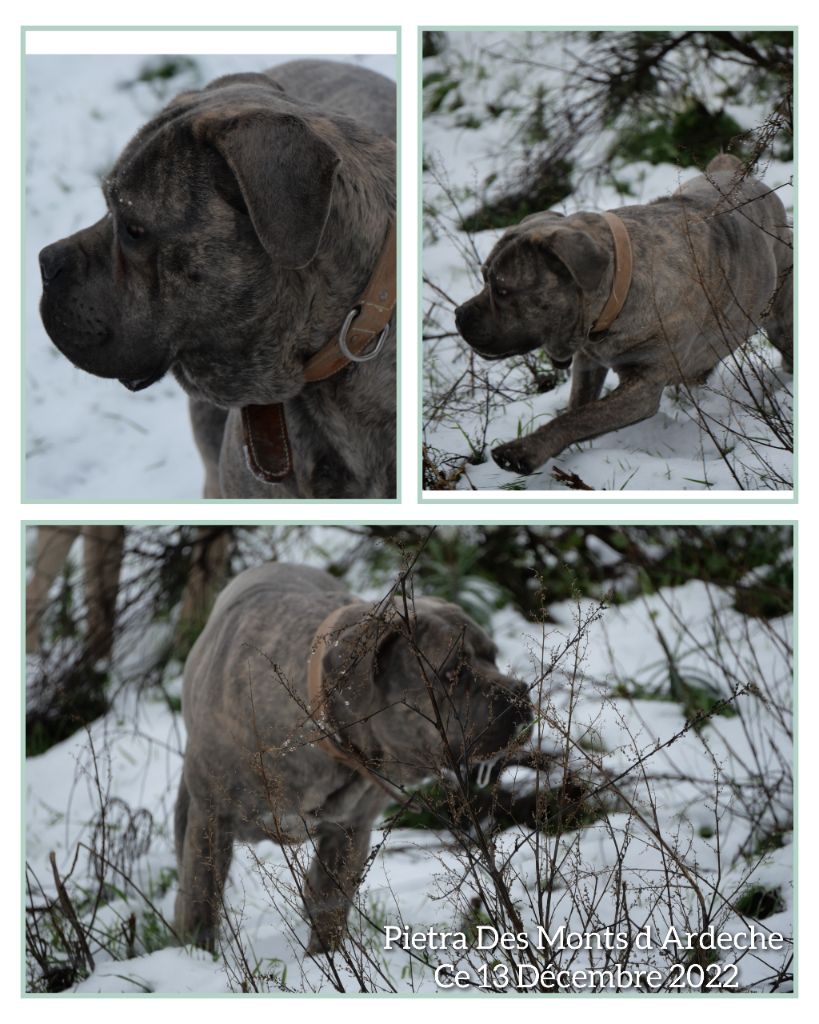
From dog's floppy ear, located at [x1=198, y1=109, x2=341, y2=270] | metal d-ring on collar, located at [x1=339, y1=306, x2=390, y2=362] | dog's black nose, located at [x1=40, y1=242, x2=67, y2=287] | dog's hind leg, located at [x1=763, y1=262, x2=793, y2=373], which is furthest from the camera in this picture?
dog's hind leg, located at [x1=763, y1=262, x2=793, y2=373]

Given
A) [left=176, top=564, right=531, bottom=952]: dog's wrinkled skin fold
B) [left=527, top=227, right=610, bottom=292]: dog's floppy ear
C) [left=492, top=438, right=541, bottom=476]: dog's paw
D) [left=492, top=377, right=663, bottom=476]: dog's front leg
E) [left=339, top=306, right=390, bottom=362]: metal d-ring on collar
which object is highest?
[left=527, top=227, right=610, bottom=292]: dog's floppy ear

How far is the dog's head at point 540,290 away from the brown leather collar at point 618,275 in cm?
2

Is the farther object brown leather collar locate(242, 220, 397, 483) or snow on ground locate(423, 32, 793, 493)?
snow on ground locate(423, 32, 793, 493)

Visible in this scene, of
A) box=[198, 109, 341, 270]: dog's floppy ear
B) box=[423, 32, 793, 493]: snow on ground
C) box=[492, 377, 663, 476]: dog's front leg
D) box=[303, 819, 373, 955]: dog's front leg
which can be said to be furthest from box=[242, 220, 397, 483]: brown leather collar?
box=[303, 819, 373, 955]: dog's front leg

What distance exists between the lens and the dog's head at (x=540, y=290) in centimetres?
295

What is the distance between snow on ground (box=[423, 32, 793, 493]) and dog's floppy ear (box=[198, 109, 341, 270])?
0.40m

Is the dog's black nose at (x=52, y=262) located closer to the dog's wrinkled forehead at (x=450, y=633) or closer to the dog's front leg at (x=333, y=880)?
the dog's wrinkled forehead at (x=450, y=633)

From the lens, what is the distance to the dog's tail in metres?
2.95

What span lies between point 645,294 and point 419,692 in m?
1.03

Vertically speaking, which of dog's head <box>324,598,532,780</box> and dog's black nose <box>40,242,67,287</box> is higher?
dog's black nose <box>40,242,67,287</box>

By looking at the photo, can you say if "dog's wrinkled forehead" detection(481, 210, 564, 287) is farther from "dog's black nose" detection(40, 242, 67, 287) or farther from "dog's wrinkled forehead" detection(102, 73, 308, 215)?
"dog's black nose" detection(40, 242, 67, 287)

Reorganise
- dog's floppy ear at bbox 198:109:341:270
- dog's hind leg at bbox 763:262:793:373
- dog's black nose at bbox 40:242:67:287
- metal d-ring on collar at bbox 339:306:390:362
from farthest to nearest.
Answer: dog's hind leg at bbox 763:262:793:373 < metal d-ring on collar at bbox 339:306:390:362 < dog's black nose at bbox 40:242:67:287 < dog's floppy ear at bbox 198:109:341:270

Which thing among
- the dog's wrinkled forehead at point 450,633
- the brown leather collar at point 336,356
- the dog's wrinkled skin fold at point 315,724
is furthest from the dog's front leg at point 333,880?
the brown leather collar at point 336,356
